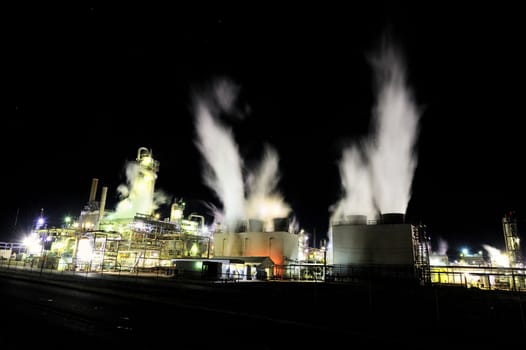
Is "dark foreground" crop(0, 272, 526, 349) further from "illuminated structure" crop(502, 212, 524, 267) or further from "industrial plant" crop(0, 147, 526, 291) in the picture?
"illuminated structure" crop(502, 212, 524, 267)

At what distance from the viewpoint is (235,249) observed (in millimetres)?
68438

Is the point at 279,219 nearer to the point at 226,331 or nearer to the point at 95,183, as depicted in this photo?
the point at 95,183

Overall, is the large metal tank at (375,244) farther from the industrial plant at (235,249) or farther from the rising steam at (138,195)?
the rising steam at (138,195)

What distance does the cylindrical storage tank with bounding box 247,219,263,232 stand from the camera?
6994cm

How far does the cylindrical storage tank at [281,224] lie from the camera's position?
6875cm

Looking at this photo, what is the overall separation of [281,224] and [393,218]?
24626mm

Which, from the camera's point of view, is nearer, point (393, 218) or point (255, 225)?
point (393, 218)

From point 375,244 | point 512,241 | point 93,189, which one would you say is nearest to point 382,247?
point 375,244

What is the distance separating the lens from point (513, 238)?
68.1m

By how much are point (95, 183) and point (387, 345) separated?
77.9m

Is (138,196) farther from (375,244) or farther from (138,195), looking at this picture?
(375,244)

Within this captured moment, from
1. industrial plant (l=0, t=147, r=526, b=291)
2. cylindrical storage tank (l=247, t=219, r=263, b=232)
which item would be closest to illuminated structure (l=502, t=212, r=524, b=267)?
industrial plant (l=0, t=147, r=526, b=291)

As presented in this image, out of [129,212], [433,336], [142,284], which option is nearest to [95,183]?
[129,212]

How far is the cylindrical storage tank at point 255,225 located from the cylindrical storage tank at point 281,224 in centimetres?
319
